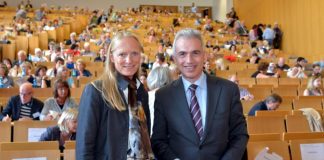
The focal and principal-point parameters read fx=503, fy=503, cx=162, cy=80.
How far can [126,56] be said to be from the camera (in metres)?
2.52

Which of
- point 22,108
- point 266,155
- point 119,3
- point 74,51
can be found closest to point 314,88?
point 266,155

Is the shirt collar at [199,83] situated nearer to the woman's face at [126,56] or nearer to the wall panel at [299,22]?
the woman's face at [126,56]

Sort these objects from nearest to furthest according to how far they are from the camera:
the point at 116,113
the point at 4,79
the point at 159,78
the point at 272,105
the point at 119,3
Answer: the point at 116,113 → the point at 159,78 → the point at 272,105 → the point at 4,79 → the point at 119,3

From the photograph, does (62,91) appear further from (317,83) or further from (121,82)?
(317,83)

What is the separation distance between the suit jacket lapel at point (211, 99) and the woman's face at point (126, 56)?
0.44 metres

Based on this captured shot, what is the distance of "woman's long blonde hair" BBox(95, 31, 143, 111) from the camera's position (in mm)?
→ 2463

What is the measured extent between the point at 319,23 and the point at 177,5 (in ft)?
45.2

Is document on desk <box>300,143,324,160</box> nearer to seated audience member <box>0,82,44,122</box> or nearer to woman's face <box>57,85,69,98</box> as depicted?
woman's face <box>57,85,69,98</box>

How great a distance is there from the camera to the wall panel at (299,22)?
15008 millimetres

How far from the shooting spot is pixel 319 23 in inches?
587

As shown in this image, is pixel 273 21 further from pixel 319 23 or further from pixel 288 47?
pixel 319 23

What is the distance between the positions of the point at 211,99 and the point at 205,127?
161 millimetres

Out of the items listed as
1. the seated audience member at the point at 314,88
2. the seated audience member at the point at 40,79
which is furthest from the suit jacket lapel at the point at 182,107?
the seated audience member at the point at 40,79

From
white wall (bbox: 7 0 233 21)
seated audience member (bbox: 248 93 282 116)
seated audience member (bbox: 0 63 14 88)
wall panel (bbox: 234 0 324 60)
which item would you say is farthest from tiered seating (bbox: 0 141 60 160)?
white wall (bbox: 7 0 233 21)
